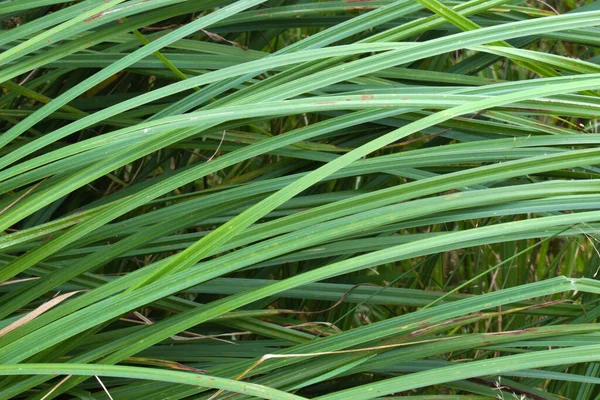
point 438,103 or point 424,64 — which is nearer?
point 438,103

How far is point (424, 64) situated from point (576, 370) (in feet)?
1.91

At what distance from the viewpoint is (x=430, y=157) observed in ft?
3.06

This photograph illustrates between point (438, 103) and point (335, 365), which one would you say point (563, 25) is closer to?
point (438, 103)

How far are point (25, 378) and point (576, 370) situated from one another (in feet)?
Answer: 2.55

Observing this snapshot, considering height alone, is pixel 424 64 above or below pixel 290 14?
below

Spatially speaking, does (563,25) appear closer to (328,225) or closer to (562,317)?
(328,225)

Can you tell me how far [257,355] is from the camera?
989mm

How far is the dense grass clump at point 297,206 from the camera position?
72 cm

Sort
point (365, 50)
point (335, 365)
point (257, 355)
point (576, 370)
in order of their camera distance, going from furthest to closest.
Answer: point (576, 370)
point (257, 355)
point (335, 365)
point (365, 50)

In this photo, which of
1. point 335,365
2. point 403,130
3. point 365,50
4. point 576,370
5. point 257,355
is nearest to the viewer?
point 403,130

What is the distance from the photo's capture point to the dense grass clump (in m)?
0.72

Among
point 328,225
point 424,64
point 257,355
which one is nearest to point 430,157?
point 328,225

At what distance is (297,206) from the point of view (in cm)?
105

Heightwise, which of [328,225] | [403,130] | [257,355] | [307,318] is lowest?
[307,318]
